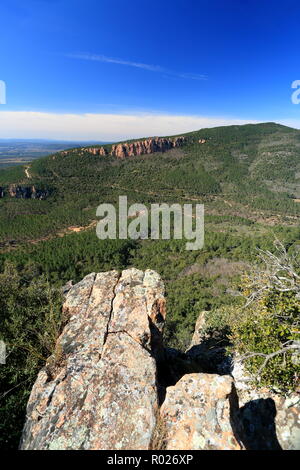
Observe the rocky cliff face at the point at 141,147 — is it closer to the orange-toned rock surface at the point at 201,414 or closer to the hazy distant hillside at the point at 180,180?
the hazy distant hillside at the point at 180,180

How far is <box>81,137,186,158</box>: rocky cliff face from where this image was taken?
168 metres

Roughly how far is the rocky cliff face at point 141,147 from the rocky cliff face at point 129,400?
172846 mm

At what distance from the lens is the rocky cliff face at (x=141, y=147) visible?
167762 millimetres

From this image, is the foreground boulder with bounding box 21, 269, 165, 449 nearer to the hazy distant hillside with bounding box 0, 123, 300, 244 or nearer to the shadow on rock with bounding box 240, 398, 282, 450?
the shadow on rock with bounding box 240, 398, 282, 450

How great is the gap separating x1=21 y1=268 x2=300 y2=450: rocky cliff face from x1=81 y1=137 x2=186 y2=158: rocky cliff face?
173 meters

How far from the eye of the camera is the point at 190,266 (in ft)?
173

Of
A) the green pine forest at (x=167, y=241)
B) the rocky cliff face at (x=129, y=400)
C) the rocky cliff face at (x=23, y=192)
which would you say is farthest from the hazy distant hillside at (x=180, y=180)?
the rocky cliff face at (x=129, y=400)

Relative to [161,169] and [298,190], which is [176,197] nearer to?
[161,169]

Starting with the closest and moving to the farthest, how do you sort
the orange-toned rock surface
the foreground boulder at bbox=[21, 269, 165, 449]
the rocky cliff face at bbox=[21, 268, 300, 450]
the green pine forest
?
the orange-toned rock surface, the rocky cliff face at bbox=[21, 268, 300, 450], the foreground boulder at bbox=[21, 269, 165, 449], the green pine forest

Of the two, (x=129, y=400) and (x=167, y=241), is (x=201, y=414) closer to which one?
(x=129, y=400)

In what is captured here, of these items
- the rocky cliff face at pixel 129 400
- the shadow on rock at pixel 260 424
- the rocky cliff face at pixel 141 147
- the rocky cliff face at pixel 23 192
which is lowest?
the shadow on rock at pixel 260 424

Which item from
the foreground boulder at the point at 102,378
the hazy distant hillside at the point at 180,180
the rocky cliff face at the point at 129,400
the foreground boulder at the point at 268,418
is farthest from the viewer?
the hazy distant hillside at the point at 180,180

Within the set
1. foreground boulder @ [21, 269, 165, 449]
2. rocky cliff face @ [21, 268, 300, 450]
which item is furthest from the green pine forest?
foreground boulder @ [21, 269, 165, 449]
